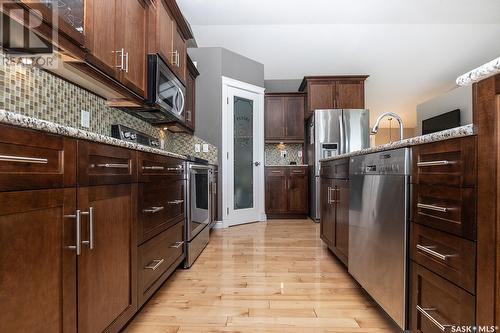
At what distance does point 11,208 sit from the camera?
0.66 meters

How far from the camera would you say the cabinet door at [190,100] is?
3.56m

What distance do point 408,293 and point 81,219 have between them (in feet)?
4.41

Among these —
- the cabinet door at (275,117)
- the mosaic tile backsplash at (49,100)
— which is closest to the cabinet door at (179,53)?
the mosaic tile backsplash at (49,100)

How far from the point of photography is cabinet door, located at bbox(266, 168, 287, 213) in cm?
470

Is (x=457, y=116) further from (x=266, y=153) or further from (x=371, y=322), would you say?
(x=371, y=322)

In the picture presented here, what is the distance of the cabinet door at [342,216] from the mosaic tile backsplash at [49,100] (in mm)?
1881

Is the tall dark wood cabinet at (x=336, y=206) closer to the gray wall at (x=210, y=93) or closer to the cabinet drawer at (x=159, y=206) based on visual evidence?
the cabinet drawer at (x=159, y=206)

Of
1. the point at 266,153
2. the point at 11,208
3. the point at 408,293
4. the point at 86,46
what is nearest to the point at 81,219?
the point at 11,208

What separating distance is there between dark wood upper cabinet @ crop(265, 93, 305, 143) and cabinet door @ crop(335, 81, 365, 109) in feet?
2.12

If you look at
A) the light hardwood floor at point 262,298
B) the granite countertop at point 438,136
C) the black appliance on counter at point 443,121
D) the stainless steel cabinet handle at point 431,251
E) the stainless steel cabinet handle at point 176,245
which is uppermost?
the black appliance on counter at point 443,121

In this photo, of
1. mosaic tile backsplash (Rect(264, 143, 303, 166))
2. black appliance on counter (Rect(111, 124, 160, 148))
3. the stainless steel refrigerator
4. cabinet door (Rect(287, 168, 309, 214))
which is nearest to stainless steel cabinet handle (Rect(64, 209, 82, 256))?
black appliance on counter (Rect(111, 124, 160, 148))

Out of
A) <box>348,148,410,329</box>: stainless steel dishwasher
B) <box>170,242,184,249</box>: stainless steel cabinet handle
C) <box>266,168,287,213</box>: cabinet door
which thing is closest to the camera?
<box>348,148,410,329</box>: stainless steel dishwasher

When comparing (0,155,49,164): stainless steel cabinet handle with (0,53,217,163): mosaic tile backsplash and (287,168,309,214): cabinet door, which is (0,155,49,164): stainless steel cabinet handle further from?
(287,168,309,214): cabinet door

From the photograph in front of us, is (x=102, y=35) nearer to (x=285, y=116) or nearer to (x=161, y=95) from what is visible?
(x=161, y=95)
